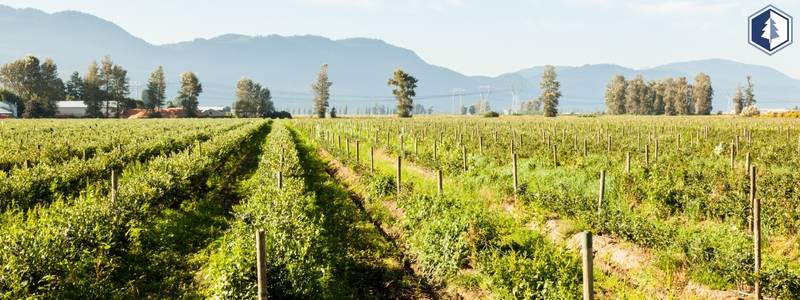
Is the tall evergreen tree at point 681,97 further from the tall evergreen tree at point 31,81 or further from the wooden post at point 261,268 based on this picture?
the tall evergreen tree at point 31,81

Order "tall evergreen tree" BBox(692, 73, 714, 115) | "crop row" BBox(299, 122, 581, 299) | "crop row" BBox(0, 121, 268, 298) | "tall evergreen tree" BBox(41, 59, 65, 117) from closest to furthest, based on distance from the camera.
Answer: "crop row" BBox(0, 121, 268, 298), "crop row" BBox(299, 122, 581, 299), "tall evergreen tree" BBox(41, 59, 65, 117), "tall evergreen tree" BBox(692, 73, 714, 115)

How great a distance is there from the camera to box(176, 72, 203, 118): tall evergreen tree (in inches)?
4889

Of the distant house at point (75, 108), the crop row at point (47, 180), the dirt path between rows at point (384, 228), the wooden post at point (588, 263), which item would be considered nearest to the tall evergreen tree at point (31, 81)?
the distant house at point (75, 108)

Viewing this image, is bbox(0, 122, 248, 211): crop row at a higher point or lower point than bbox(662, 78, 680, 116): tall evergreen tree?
lower

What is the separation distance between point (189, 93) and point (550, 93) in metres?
→ 86.5

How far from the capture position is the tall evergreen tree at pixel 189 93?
124188 mm

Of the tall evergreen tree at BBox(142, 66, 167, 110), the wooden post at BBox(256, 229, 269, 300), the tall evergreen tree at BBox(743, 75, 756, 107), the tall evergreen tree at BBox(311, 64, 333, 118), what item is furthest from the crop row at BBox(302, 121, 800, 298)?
the tall evergreen tree at BBox(743, 75, 756, 107)

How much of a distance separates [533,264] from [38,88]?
13535 cm

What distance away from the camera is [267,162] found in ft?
70.0

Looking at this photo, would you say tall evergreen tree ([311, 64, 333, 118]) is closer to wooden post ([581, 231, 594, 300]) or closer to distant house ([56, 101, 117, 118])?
distant house ([56, 101, 117, 118])

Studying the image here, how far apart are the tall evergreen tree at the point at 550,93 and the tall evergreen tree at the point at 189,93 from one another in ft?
273

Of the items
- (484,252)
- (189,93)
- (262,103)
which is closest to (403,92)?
(262,103)

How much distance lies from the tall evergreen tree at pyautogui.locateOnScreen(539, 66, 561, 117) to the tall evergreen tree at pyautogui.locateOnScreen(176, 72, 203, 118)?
273 ft

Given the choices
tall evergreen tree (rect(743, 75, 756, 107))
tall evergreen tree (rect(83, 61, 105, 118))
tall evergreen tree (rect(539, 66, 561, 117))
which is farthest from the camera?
tall evergreen tree (rect(743, 75, 756, 107))
